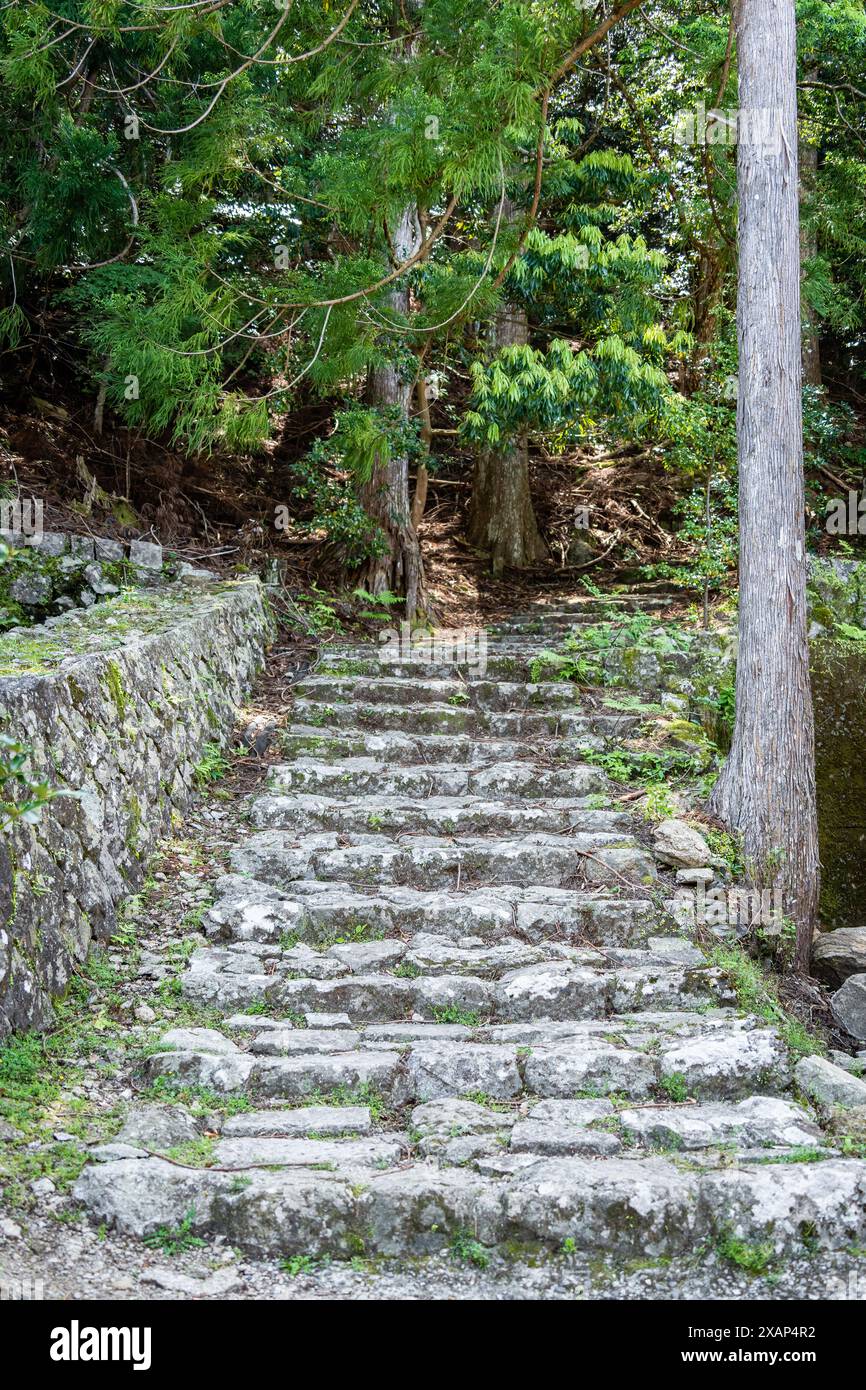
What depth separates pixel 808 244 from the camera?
33.4ft

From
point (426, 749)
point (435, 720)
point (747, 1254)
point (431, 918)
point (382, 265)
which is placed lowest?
point (747, 1254)

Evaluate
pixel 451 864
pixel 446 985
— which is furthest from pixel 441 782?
pixel 446 985

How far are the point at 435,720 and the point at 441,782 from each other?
0.75 meters

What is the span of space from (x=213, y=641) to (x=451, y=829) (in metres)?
2.03

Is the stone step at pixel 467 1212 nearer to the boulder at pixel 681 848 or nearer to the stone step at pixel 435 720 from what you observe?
the boulder at pixel 681 848

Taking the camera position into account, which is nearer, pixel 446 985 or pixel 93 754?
pixel 446 985

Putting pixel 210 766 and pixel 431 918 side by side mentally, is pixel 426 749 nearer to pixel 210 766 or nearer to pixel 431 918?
pixel 210 766

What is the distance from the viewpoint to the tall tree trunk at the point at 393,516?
28.2 feet

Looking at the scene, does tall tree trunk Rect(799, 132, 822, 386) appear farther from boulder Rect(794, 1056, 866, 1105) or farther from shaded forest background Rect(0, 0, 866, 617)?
boulder Rect(794, 1056, 866, 1105)

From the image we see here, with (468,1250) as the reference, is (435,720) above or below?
above

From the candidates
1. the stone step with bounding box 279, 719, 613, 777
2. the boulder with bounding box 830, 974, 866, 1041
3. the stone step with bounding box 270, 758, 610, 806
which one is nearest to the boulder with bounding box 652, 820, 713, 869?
the stone step with bounding box 270, 758, 610, 806

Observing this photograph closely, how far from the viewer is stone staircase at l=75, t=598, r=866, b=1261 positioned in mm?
2738

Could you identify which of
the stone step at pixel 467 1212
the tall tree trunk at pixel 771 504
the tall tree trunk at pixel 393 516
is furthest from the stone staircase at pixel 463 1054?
the tall tree trunk at pixel 393 516

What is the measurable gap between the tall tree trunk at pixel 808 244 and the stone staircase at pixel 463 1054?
685 centimetres
